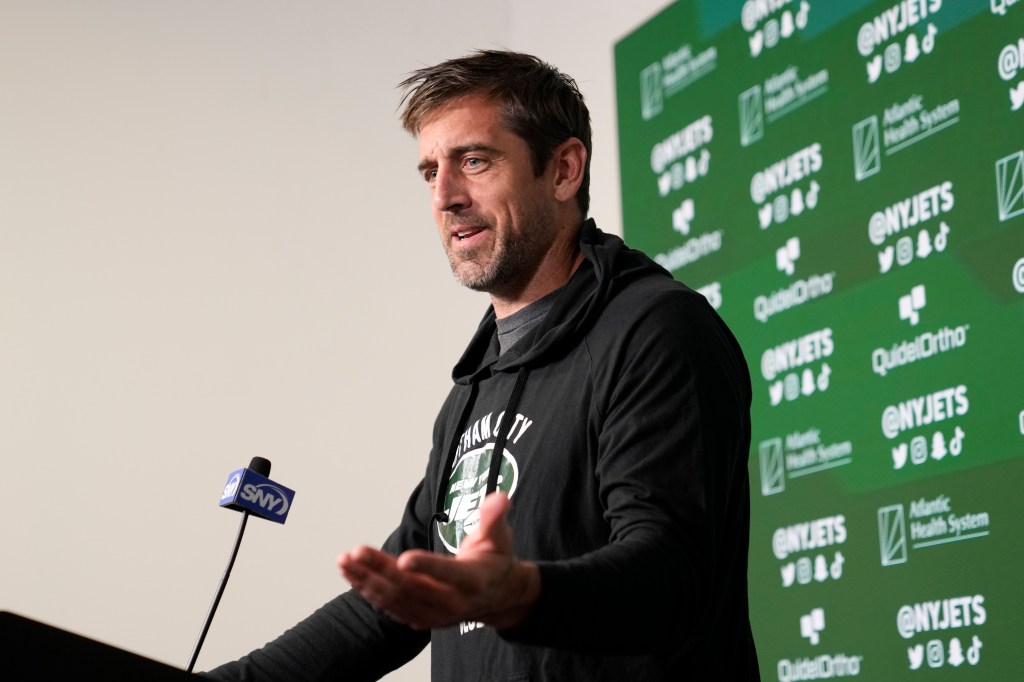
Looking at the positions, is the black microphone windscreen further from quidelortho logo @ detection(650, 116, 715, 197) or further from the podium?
quidelortho logo @ detection(650, 116, 715, 197)

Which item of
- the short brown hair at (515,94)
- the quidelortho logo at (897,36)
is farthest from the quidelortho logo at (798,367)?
the short brown hair at (515,94)

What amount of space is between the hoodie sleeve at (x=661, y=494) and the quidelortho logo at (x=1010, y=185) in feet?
3.40

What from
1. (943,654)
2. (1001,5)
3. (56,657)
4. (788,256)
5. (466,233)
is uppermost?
(1001,5)

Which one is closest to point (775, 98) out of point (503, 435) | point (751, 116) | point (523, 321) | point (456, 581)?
point (751, 116)

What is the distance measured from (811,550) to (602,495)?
57.0 inches

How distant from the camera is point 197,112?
3.81 metres

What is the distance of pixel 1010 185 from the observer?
2.32 m

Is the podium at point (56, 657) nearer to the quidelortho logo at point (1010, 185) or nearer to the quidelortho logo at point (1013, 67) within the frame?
the quidelortho logo at point (1010, 185)

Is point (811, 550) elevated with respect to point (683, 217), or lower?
lower

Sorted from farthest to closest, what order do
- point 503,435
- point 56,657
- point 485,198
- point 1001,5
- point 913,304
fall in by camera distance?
1. point 913,304
2. point 1001,5
3. point 485,198
4. point 503,435
5. point 56,657

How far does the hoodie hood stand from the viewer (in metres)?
1.60

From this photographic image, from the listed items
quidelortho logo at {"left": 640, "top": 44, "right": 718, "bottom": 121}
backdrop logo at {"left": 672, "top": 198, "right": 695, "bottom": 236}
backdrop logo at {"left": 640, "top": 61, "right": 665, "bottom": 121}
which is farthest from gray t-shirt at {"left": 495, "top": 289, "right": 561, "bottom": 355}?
backdrop logo at {"left": 640, "top": 61, "right": 665, "bottom": 121}

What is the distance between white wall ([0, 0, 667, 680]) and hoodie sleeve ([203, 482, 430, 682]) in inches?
70.1

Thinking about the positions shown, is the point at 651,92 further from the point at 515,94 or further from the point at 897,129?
the point at 515,94
